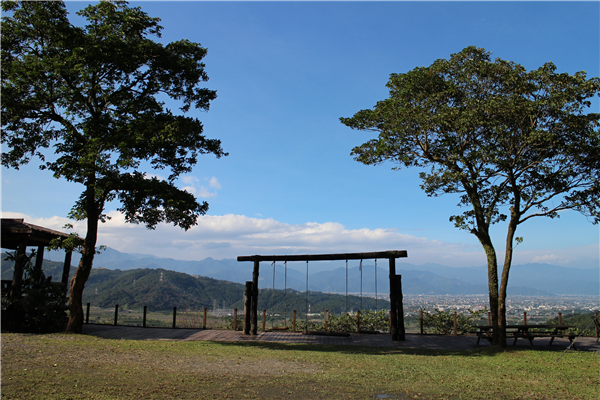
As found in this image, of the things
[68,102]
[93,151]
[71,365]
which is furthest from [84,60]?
[71,365]

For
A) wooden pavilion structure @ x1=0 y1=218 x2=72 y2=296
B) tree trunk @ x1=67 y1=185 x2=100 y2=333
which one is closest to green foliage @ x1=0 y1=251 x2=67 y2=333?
wooden pavilion structure @ x1=0 y1=218 x2=72 y2=296

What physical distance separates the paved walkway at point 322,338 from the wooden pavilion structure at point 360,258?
0.48m

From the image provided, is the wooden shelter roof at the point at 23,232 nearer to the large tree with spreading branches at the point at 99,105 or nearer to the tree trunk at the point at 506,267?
the large tree with spreading branches at the point at 99,105

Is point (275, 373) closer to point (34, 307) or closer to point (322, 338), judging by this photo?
point (322, 338)

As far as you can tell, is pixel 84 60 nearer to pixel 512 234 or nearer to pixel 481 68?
pixel 481 68

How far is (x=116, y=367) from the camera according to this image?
7.48 meters

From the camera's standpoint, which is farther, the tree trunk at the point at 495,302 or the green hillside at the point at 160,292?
the green hillside at the point at 160,292

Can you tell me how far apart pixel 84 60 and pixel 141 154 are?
3.49 metres

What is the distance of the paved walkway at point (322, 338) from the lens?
13.3 meters

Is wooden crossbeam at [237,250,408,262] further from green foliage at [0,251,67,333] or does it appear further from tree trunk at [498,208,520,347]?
green foliage at [0,251,67,333]

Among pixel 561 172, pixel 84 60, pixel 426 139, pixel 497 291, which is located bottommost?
pixel 497 291

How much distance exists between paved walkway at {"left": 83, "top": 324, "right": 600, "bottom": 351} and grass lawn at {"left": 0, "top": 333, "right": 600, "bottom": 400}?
2.08m

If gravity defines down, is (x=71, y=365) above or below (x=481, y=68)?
below

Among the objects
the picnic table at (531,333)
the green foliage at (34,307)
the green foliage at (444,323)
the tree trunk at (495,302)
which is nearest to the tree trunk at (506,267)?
the tree trunk at (495,302)
